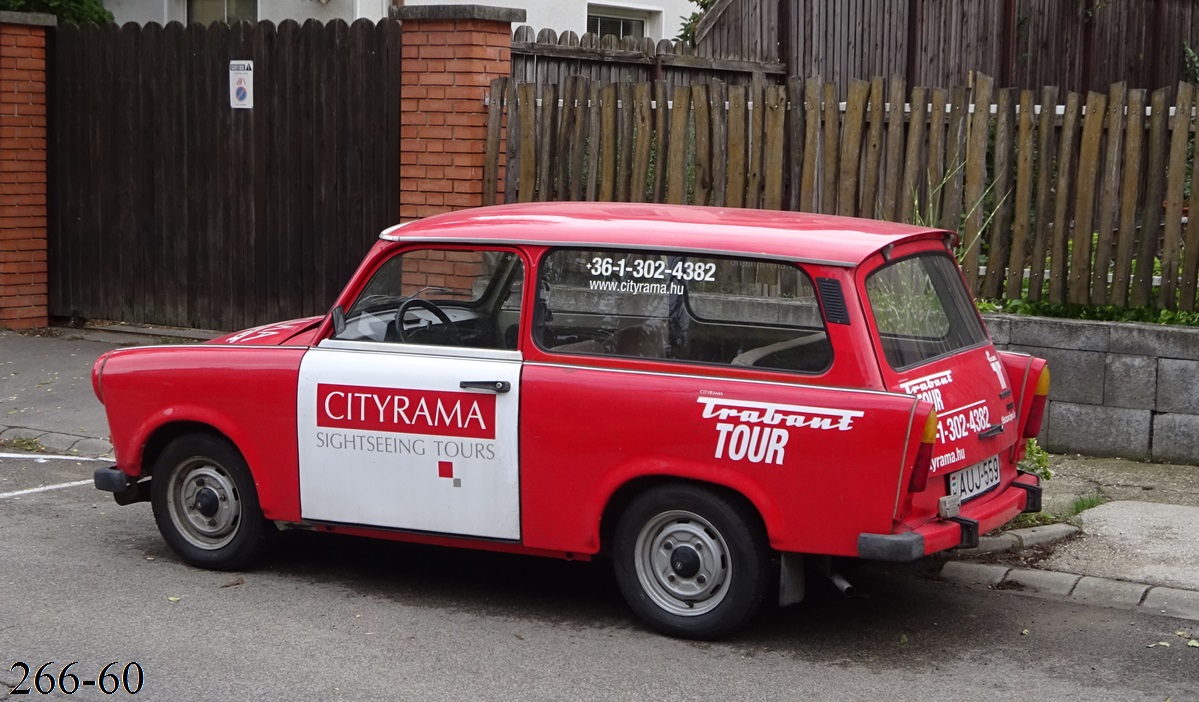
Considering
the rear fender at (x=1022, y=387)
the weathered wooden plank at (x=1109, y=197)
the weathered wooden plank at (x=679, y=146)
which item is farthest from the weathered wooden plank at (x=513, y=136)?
the rear fender at (x=1022, y=387)

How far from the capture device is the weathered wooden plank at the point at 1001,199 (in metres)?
8.71

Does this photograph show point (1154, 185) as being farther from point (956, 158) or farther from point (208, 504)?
point (208, 504)

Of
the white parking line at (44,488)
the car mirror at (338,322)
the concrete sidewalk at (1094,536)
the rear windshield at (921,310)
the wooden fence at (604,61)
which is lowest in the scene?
the white parking line at (44,488)

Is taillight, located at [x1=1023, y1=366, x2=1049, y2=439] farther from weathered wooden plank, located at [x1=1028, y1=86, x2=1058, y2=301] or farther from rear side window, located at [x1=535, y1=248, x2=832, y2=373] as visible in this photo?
weathered wooden plank, located at [x1=1028, y1=86, x2=1058, y2=301]

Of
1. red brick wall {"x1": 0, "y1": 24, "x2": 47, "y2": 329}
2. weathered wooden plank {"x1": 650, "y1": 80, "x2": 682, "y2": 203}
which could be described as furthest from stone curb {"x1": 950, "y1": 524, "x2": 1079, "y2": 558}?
red brick wall {"x1": 0, "y1": 24, "x2": 47, "y2": 329}

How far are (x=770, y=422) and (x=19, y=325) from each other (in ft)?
31.7

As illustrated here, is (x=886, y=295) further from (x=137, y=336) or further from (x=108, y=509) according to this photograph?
(x=137, y=336)

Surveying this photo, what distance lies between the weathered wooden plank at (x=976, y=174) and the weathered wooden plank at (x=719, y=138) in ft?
5.43

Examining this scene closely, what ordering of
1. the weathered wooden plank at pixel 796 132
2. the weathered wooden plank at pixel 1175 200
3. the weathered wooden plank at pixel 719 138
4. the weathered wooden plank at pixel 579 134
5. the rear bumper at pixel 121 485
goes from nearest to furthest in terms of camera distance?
the rear bumper at pixel 121 485 → the weathered wooden plank at pixel 1175 200 → the weathered wooden plank at pixel 796 132 → the weathered wooden plank at pixel 719 138 → the weathered wooden plank at pixel 579 134

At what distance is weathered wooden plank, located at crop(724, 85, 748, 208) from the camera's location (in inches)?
378

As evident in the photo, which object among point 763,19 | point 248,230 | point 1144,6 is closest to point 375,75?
point 248,230

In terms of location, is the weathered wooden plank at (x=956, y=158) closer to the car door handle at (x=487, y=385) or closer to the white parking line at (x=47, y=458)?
the car door handle at (x=487, y=385)

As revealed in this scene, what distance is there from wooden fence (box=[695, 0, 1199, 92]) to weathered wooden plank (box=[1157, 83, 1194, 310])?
23.2 feet

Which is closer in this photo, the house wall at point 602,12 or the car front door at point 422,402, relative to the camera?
the car front door at point 422,402
